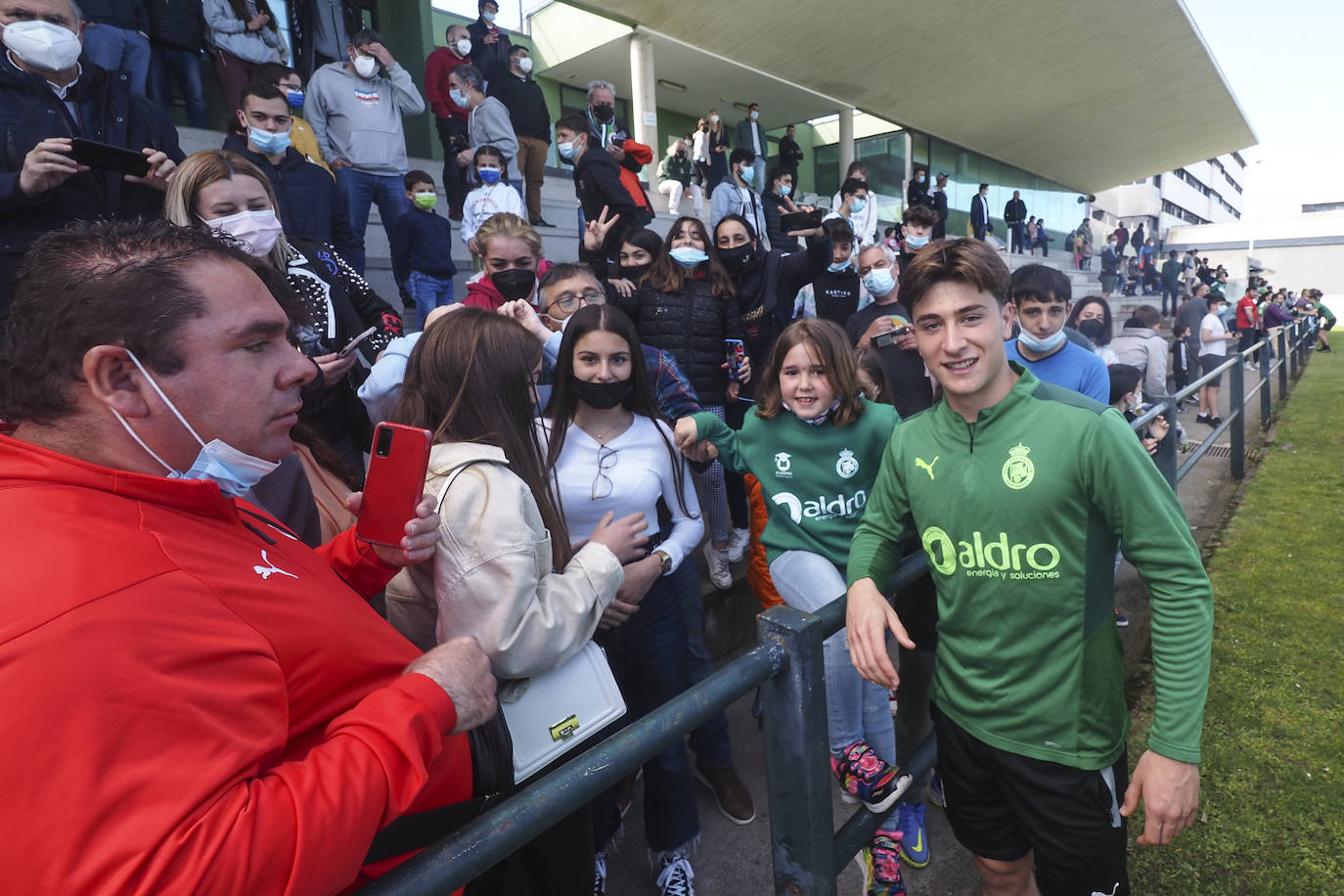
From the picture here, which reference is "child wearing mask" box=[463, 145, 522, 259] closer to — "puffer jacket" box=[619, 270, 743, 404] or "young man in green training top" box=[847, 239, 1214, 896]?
"puffer jacket" box=[619, 270, 743, 404]

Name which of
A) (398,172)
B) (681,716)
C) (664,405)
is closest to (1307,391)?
(664,405)

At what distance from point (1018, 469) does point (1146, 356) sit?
6.36m

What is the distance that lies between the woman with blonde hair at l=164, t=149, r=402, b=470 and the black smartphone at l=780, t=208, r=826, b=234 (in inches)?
131

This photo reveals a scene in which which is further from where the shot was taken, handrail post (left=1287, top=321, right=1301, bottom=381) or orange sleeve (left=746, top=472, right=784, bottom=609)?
handrail post (left=1287, top=321, right=1301, bottom=381)

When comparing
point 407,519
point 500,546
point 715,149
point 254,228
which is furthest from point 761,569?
point 715,149

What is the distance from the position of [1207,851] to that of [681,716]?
8.68 ft

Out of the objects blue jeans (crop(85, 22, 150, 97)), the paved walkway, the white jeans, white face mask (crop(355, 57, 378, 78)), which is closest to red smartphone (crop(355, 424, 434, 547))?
the paved walkway

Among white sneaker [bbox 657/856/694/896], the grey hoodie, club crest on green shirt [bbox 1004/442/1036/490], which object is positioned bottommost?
white sneaker [bbox 657/856/694/896]

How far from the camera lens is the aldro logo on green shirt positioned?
1.64 m

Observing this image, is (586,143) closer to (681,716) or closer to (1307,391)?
(681,716)

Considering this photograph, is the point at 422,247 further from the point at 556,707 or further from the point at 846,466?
the point at 556,707

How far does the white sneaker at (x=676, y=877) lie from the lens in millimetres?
Result: 2402

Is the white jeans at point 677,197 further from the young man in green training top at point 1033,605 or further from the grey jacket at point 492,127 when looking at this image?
the young man in green training top at point 1033,605

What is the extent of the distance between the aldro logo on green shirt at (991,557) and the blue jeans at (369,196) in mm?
5099
